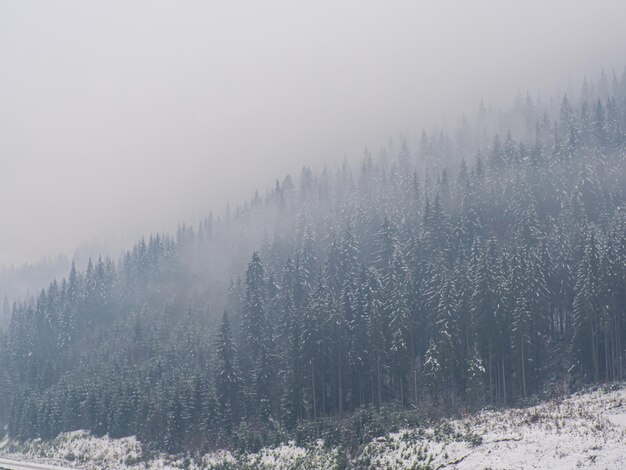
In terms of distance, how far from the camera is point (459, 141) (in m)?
146

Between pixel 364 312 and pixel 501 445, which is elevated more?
pixel 364 312

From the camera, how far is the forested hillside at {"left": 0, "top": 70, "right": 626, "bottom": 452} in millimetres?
60688

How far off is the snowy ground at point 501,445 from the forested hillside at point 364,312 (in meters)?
5.46

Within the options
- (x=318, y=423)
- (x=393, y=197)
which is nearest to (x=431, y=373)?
(x=318, y=423)

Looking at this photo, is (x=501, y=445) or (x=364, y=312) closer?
(x=501, y=445)

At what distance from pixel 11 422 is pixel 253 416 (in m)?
58.0

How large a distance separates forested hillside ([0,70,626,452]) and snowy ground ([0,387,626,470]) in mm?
5460

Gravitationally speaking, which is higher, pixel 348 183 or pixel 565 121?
pixel 565 121

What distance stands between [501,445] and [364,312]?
30.7m

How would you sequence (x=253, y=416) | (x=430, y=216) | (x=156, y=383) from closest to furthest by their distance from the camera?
(x=253, y=416) → (x=156, y=383) → (x=430, y=216)

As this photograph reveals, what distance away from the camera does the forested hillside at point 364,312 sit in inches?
2389

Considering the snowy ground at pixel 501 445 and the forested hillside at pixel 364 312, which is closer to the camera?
the snowy ground at pixel 501 445

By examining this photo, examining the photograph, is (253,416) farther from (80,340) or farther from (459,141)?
(459,141)

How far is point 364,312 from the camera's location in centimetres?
6550
